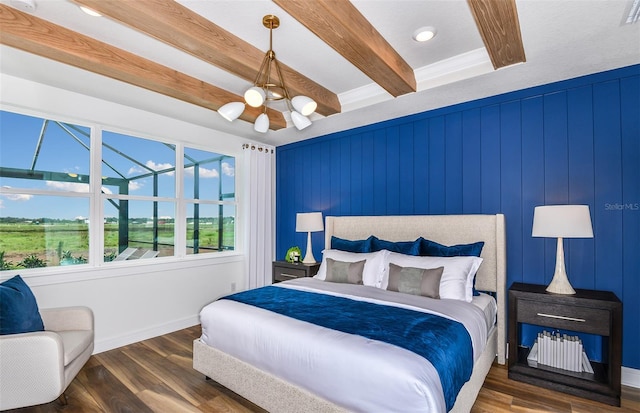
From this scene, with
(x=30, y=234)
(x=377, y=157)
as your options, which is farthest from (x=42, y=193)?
(x=377, y=157)

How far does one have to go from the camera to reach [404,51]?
2785mm

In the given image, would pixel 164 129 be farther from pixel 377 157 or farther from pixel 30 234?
pixel 377 157

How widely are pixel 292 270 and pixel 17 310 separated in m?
2.71

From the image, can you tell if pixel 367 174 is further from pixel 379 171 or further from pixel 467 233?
pixel 467 233

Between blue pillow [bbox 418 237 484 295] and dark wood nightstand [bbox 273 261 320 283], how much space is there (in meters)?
1.51

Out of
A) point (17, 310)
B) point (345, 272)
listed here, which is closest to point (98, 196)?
point (17, 310)

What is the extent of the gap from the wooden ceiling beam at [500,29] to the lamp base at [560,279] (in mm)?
1542

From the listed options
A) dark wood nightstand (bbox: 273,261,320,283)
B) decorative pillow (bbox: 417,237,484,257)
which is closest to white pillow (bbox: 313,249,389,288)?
decorative pillow (bbox: 417,237,484,257)

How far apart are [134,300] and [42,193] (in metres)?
1.42

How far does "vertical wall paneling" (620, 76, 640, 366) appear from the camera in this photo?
2.61 metres

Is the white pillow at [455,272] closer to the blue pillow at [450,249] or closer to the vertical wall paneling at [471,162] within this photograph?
the blue pillow at [450,249]

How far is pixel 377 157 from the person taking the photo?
13.5 ft

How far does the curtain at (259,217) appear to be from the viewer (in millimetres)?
4754

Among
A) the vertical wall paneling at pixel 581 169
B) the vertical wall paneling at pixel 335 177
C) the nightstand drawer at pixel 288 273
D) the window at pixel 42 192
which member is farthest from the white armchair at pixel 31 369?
the vertical wall paneling at pixel 581 169
